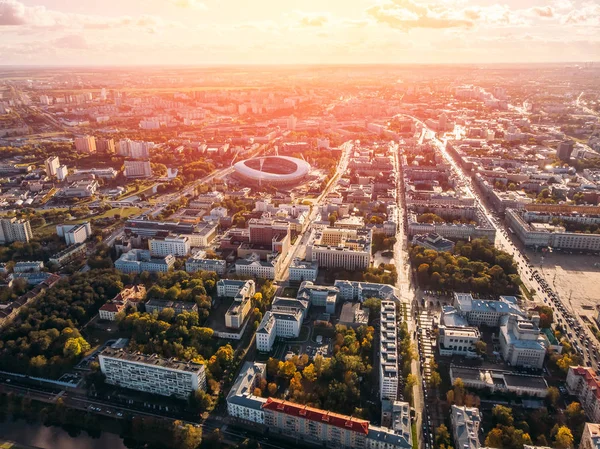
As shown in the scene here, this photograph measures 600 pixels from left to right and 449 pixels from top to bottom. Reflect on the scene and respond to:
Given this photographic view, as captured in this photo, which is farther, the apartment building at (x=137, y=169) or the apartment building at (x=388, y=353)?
the apartment building at (x=137, y=169)

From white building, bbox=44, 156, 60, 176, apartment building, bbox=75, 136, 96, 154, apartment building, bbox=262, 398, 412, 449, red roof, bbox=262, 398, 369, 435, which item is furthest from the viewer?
apartment building, bbox=75, 136, 96, 154

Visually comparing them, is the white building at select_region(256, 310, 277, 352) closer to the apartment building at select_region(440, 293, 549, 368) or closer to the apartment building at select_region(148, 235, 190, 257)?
the apartment building at select_region(440, 293, 549, 368)

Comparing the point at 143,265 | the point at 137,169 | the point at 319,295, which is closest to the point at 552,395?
the point at 319,295

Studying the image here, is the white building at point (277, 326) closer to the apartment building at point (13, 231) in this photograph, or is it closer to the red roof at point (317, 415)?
the red roof at point (317, 415)

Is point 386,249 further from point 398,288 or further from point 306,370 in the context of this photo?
point 306,370

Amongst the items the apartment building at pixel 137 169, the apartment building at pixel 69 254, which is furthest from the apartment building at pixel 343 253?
the apartment building at pixel 137 169

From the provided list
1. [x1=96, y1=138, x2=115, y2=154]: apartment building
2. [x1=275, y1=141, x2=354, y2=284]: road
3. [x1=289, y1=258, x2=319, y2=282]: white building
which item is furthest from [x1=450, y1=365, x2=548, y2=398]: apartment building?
[x1=96, y1=138, x2=115, y2=154]: apartment building

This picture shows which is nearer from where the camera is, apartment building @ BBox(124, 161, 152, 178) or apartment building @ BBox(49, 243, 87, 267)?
apartment building @ BBox(49, 243, 87, 267)
